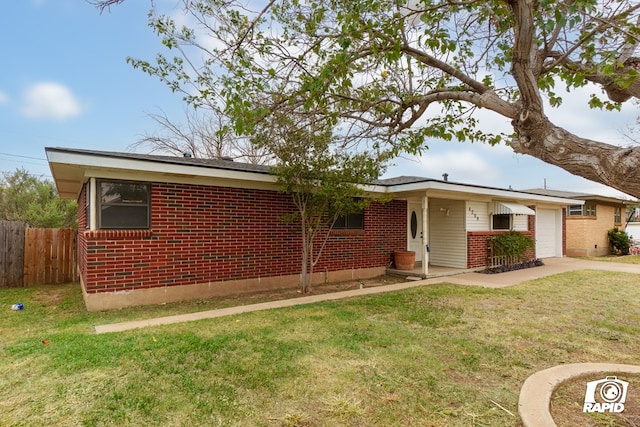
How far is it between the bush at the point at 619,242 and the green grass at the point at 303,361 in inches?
602

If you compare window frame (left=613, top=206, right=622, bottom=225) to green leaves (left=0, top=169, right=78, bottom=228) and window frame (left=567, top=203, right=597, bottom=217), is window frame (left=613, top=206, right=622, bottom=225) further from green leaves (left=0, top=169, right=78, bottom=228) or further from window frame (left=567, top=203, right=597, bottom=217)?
green leaves (left=0, top=169, right=78, bottom=228)

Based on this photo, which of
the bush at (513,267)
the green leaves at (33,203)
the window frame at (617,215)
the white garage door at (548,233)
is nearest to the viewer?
the bush at (513,267)

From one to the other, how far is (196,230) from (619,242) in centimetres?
2169

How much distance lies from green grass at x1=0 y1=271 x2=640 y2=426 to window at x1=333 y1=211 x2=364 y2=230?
11.2 feet

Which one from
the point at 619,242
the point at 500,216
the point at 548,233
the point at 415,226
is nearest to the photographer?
the point at 415,226

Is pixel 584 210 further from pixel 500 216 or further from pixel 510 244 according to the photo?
pixel 510 244

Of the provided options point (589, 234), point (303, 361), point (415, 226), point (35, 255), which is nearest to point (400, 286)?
point (415, 226)

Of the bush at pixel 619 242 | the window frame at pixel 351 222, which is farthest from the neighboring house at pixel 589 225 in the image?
the window frame at pixel 351 222

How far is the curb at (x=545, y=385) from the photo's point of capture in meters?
2.77

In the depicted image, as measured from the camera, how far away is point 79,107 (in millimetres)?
16062

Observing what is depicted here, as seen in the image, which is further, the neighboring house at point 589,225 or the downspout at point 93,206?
the neighboring house at point 589,225

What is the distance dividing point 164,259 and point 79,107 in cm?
1315

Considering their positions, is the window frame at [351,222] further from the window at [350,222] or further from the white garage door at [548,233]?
the white garage door at [548,233]

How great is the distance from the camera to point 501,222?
13.6 m
